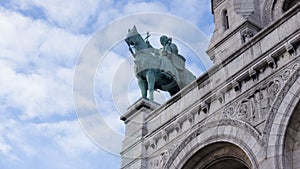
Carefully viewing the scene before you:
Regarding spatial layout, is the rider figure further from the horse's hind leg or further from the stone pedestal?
the stone pedestal

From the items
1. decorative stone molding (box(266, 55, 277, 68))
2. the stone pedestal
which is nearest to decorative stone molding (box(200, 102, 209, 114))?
decorative stone molding (box(266, 55, 277, 68))

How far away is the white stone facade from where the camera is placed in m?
14.0

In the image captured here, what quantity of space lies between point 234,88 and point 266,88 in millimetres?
1246

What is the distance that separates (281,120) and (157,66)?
8048 millimetres

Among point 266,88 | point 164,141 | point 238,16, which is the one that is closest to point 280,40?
point 266,88

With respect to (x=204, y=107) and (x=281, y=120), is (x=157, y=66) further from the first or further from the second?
(x=281, y=120)

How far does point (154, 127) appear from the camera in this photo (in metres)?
18.6

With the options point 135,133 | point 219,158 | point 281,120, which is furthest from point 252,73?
point 135,133

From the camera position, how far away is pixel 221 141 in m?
15.6

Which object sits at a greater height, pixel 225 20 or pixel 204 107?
pixel 225 20

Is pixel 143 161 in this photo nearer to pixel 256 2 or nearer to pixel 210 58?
pixel 210 58

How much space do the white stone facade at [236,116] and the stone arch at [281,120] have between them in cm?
2

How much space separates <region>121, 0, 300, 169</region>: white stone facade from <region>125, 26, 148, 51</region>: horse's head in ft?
9.72

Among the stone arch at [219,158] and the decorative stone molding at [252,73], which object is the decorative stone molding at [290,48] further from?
the stone arch at [219,158]
